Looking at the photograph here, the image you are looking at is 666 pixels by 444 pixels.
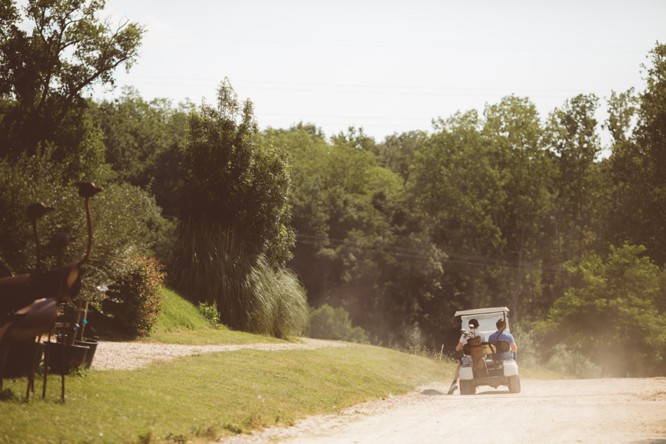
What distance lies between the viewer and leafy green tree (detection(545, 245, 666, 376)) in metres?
38.8

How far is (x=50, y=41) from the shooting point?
109ft

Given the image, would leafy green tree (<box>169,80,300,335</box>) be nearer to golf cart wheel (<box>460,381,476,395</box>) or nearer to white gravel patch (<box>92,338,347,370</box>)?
white gravel patch (<box>92,338,347,370</box>)

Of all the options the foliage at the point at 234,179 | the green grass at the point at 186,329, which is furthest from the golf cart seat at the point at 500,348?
the foliage at the point at 234,179

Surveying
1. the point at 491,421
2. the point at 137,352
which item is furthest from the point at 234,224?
the point at 491,421

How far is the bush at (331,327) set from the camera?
55.3m

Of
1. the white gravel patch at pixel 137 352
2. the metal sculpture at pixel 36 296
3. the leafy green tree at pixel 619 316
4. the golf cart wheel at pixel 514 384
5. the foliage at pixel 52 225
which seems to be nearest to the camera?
the metal sculpture at pixel 36 296

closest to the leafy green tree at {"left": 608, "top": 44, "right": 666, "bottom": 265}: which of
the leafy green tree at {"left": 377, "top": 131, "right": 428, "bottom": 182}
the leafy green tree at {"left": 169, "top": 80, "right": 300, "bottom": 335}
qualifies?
the leafy green tree at {"left": 169, "top": 80, "right": 300, "bottom": 335}

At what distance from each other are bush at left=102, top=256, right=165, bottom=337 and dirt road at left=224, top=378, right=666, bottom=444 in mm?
7965

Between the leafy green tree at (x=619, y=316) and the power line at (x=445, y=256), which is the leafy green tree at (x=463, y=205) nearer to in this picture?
the power line at (x=445, y=256)

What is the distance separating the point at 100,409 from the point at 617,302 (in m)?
32.2

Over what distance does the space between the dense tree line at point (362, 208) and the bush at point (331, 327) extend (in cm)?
137

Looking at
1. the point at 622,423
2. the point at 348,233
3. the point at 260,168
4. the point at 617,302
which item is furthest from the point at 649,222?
the point at 622,423

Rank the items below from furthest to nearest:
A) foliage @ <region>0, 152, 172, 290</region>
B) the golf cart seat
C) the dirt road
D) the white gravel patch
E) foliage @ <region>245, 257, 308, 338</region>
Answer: foliage @ <region>245, 257, 308, 338</region>, the golf cart seat, the white gravel patch, foliage @ <region>0, 152, 172, 290</region>, the dirt road

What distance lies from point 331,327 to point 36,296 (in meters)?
45.0
